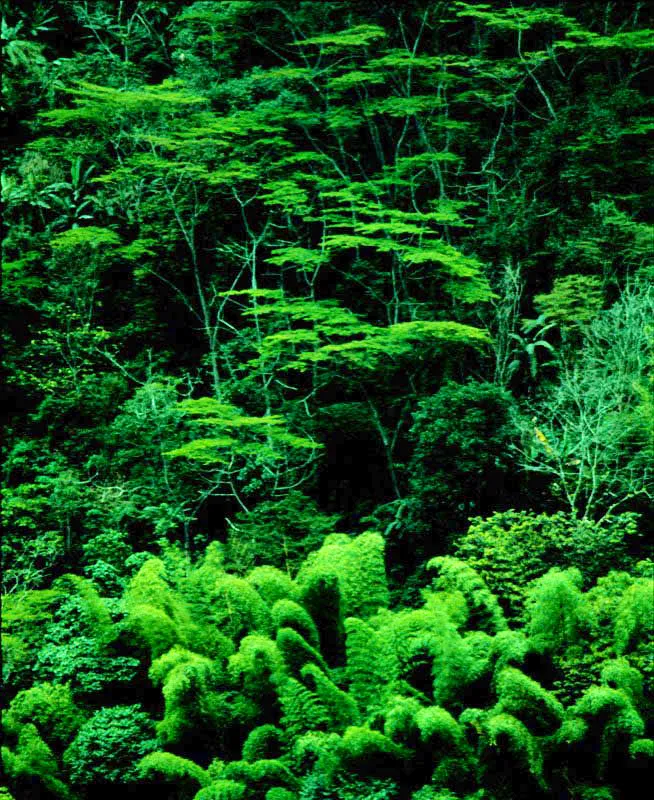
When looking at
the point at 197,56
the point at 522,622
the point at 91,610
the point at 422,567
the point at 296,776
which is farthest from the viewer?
the point at 197,56

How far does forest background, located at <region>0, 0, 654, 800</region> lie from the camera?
7145mm

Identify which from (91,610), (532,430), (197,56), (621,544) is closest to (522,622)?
(621,544)

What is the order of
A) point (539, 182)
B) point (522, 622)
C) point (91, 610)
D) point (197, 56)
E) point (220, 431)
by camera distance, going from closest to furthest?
point (91, 610) → point (522, 622) → point (220, 431) → point (539, 182) → point (197, 56)

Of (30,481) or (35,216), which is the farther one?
(35,216)

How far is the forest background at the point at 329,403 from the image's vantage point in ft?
23.4

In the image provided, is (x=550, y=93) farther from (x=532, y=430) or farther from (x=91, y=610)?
(x=91, y=610)

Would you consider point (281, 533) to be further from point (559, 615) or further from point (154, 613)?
point (559, 615)

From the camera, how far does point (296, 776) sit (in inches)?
265

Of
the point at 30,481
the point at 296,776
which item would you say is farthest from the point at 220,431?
the point at 296,776

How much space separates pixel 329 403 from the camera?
13.9m

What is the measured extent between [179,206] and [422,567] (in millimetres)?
7268

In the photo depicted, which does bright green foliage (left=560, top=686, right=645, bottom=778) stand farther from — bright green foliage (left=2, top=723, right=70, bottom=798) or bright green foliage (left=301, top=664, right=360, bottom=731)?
bright green foliage (left=2, top=723, right=70, bottom=798)

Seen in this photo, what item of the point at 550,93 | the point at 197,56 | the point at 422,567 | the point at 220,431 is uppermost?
the point at 197,56

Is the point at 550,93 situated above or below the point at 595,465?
above
